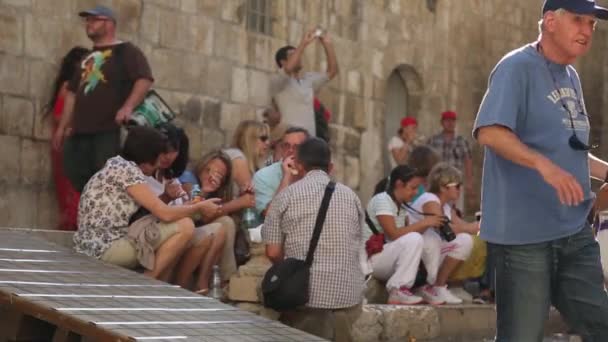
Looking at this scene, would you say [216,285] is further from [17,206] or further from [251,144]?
[17,206]

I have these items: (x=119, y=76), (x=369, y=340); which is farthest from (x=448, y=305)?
(x=119, y=76)

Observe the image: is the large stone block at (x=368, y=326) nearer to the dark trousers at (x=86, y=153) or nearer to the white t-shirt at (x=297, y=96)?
the dark trousers at (x=86, y=153)

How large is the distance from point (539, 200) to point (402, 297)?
4346 mm

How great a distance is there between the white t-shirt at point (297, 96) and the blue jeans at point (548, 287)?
767 centimetres

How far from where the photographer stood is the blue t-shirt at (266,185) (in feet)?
33.6

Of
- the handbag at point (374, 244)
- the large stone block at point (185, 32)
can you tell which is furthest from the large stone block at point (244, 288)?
the large stone block at point (185, 32)

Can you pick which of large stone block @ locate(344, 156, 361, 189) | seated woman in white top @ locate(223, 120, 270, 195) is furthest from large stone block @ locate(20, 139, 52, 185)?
large stone block @ locate(344, 156, 361, 189)

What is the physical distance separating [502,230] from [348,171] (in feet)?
32.9

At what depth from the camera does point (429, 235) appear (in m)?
10.6

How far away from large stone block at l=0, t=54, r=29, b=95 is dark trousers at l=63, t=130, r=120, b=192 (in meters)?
0.74

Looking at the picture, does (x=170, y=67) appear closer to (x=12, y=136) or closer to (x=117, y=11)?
(x=117, y=11)

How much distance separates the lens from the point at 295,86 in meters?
13.8

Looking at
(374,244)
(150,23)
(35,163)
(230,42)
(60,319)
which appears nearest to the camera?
(60,319)

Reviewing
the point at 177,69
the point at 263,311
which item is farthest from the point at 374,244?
the point at 177,69
